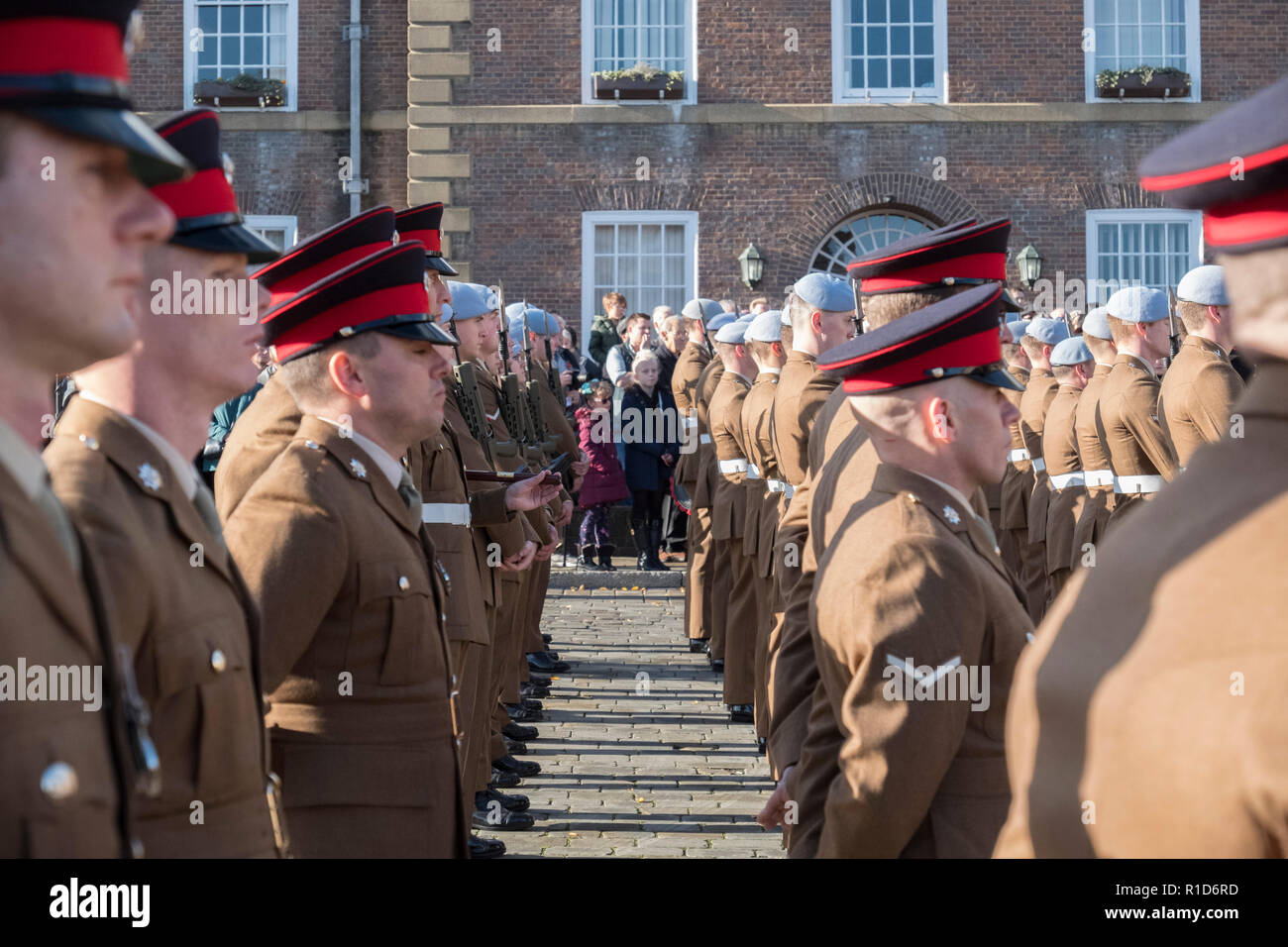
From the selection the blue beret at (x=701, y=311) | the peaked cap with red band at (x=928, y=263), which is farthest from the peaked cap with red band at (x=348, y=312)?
the blue beret at (x=701, y=311)

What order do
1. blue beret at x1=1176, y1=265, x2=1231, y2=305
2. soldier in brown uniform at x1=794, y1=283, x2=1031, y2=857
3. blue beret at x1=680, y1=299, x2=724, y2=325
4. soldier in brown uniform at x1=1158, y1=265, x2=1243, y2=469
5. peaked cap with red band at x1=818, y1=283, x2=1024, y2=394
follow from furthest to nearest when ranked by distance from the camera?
blue beret at x1=680, y1=299, x2=724, y2=325 → blue beret at x1=1176, y1=265, x2=1231, y2=305 → soldier in brown uniform at x1=1158, y1=265, x2=1243, y2=469 → peaked cap with red band at x1=818, y1=283, x2=1024, y2=394 → soldier in brown uniform at x1=794, y1=283, x2=1031, y2=857

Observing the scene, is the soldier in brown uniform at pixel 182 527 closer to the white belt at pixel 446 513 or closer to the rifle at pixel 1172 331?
the white belt at pixel 446 513

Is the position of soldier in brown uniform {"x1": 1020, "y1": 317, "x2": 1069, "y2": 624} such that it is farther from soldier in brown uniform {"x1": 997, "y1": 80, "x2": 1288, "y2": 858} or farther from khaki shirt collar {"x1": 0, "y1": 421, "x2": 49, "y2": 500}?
khaki shirt collar {"x1": 0, "y1": 421, "x2": 49, "y2": 500}

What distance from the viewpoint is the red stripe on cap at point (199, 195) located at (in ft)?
8.90

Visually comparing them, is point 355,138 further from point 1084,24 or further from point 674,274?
point 1084,24

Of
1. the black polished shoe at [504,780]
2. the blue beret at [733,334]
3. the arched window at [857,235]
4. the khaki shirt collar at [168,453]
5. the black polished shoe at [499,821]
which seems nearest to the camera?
the khaki shirt collar at [168,453]

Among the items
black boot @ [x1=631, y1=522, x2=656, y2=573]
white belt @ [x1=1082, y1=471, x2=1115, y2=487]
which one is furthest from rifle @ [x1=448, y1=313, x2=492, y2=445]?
black boot @ [x1=631, y1=522, x2=656, y2=573]

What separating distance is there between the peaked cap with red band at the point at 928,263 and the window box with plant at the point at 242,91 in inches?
716

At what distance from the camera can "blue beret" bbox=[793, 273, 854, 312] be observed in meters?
7.02

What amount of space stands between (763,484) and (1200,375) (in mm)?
2808

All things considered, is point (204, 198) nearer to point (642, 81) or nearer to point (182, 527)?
point (182, 527)

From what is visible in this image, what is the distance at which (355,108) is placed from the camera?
844 inches

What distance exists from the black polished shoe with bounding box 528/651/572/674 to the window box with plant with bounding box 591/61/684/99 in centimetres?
1100
